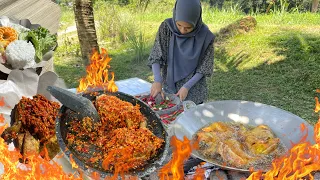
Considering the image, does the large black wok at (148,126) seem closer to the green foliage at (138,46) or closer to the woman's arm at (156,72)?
the woman's arm at (156,72)

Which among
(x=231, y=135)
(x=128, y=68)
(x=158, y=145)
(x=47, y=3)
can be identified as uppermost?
(x=47, y=3)

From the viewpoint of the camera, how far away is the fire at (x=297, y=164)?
1524 millimetres

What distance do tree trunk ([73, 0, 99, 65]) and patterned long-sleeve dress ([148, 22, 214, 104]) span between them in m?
1.88

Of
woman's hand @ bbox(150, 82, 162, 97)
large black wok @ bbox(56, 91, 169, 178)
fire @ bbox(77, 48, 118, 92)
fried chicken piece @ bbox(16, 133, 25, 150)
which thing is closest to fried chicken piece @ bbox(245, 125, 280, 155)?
large black wok @ bbox(56, 91, 169, 178)

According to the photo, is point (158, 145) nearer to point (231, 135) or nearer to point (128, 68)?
point (231, 135)

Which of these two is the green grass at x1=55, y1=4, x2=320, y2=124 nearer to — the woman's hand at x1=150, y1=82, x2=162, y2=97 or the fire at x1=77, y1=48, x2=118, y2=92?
the woman's hand at x1=150, y1=82, x2=162, y2=97

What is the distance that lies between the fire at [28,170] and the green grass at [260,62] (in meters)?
4.67

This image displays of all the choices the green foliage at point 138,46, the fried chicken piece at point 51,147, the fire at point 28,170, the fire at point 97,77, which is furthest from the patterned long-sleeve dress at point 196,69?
the green foliage at point 138,46

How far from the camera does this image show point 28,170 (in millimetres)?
1554

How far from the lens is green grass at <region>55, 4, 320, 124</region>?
6.08m

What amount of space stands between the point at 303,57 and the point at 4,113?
6639mm

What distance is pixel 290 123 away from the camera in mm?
1934

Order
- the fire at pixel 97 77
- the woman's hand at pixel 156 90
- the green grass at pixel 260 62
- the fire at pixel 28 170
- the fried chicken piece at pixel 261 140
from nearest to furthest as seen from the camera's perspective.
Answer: the fire at pixel 28 170 < the fried chicken piece at pixel 261 140 < the fire at pixel 97 77 < the woman's hand at pixel 156 90 < the green grass at pixel 260 62

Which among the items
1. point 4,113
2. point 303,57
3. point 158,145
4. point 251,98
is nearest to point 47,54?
point 4,113
